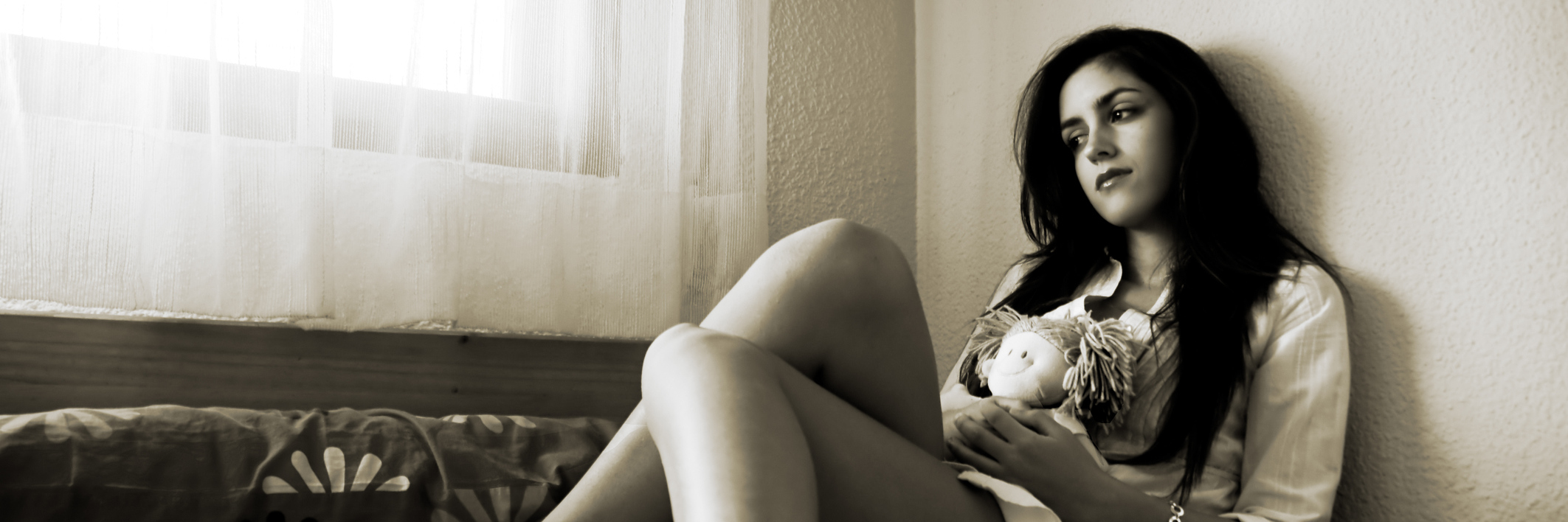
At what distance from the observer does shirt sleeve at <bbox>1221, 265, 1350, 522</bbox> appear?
28.9 inches

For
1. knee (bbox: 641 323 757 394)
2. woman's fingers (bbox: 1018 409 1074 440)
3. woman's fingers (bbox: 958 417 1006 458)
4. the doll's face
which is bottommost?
woman's fingers (bbox: 958 417 1006 458)

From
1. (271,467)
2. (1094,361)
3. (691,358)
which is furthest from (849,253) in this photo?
(271,467)

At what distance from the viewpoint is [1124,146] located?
35.9 inches

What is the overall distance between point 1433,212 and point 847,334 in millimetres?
599

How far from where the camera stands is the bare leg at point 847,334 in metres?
0.65

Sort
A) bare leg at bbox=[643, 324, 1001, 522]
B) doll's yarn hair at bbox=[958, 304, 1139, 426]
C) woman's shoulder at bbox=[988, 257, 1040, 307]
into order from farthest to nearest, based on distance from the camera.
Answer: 1. woman's shoulder at bbox=[988, 257, 1040, 307]
2. doll's yarn hair at bbox=[958, 304, 1139, 426]
3. bare leg at bbox=[643, 324, 1001, 522]

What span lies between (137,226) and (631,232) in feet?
1.77

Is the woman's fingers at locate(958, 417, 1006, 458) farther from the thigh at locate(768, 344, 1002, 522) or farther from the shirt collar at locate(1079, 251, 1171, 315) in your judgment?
the shirt collar at locate(1079, 251, 1171, 315)

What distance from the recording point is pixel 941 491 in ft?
1.99

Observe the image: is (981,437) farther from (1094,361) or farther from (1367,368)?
(1367,368)

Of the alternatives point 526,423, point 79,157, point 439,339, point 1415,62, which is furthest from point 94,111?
point 1415,62

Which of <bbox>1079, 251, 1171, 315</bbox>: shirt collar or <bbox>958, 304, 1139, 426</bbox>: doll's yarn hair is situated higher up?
<bbox>1079, 251, 1171, 315</bbox>: shirt collar

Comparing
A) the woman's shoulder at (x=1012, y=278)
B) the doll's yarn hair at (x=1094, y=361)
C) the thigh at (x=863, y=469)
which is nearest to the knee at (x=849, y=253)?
the thigh at (x=863, y=469)

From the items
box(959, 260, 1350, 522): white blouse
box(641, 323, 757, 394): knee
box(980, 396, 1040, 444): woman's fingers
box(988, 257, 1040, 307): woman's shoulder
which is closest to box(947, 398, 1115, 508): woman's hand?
box(980, 396, 1040, 444): woman's fingers
